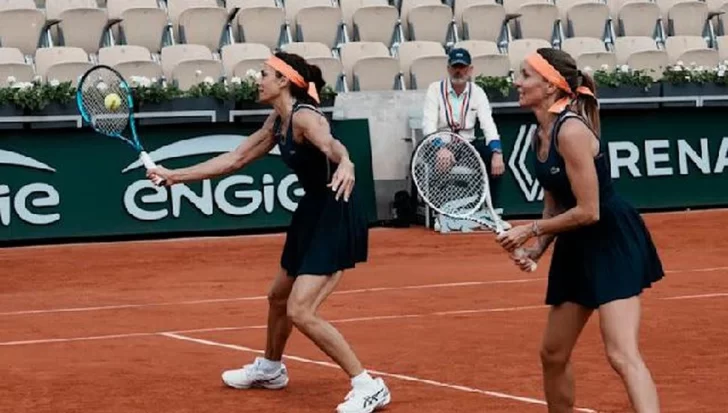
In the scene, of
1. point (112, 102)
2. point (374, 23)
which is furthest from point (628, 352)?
point (374, 23)

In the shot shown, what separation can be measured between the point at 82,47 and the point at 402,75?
12.4 ft

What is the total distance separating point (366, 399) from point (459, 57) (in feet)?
27.2

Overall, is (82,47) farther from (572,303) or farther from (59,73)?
(572,303)

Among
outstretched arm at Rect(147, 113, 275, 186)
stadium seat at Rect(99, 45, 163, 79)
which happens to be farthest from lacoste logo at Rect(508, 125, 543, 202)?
outstretched arm at Rect(147, 113, 275, 186)

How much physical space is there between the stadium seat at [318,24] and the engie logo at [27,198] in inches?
176

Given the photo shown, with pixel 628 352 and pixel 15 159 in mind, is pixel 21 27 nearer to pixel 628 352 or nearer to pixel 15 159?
pixel 15 159

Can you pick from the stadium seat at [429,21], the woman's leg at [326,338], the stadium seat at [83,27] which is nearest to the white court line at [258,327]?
the woman's leg at [326,338]

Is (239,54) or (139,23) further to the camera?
(139,23)

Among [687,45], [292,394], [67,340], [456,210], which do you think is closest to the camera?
[456,210]

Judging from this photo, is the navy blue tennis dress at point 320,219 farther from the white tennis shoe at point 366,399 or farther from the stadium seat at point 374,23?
the stadium seat at point 374,23

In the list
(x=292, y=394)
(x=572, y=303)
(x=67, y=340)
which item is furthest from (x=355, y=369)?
(x=67, y=340)

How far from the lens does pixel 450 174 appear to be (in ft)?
29.0

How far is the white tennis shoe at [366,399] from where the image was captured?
862 cm

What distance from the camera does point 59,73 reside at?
698 inches
